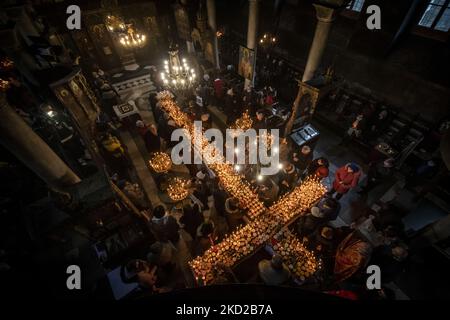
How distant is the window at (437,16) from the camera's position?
27.7 ft

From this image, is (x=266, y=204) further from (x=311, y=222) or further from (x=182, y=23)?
(x=182, y=23)

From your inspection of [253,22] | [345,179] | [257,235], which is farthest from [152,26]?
[257,235]

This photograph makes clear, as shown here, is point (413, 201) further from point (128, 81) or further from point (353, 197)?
point (128, 81)

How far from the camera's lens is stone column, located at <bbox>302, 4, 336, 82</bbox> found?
7.20m

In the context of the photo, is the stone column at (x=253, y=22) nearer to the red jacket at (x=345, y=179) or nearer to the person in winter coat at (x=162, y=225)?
the red jacket at (x=345, y=179)

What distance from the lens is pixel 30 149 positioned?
6.36m

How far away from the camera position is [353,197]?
7.88 meters

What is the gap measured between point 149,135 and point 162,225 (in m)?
4.17

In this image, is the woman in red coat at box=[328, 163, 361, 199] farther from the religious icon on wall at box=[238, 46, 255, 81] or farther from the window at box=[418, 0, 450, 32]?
the window at box=[418, 0, 450, 32]

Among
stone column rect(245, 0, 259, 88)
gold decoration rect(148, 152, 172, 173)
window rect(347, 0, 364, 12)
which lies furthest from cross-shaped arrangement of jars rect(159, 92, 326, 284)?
window rect(347, 0, 364, 12)

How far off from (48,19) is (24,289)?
54.2 feet

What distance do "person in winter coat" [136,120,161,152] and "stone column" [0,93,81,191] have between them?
2.73m

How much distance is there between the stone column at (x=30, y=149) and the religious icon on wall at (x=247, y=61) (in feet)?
29.1
